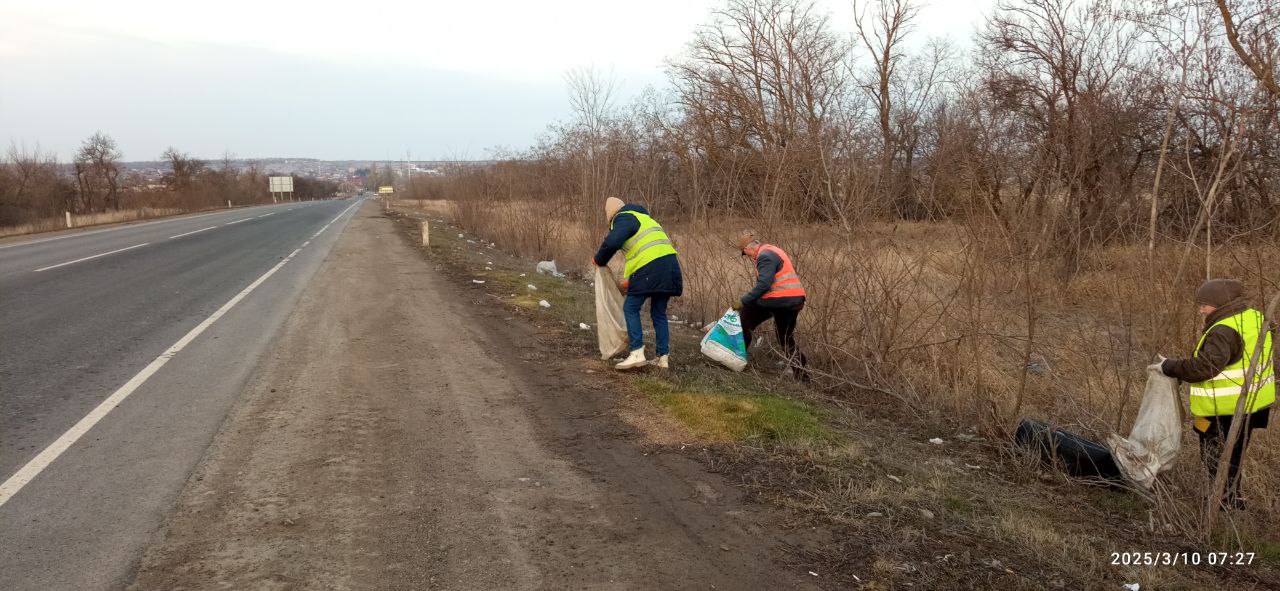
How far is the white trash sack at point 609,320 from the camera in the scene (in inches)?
294

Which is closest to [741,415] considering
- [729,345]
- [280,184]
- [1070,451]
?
[729,345]

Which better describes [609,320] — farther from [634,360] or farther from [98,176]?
[98,176]

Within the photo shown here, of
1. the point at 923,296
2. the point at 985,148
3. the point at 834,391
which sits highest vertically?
the point at 985,148

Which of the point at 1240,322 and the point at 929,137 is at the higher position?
the point at 929,137

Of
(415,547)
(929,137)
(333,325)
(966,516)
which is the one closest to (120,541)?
(415,547)

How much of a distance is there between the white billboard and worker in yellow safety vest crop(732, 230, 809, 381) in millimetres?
101616

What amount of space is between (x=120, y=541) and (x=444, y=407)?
254 centimetres

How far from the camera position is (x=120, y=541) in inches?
140

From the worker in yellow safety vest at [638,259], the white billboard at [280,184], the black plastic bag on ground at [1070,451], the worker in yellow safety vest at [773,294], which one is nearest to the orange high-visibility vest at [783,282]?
the worker in yellow safety vest at [773,294]

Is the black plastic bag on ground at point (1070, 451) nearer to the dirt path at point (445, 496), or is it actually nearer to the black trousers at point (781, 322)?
the black trousers at point (781, 322)

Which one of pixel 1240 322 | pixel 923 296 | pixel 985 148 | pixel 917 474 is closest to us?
pixel 1240 322

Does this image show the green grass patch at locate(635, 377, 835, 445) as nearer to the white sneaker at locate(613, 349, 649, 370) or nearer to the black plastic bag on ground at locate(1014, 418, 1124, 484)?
the white sneaker at locate(613, 349, 649, 370)

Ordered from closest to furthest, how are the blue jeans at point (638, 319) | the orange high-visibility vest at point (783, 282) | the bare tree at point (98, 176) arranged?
the blue jeans at point (638, 319) < the orange high-visibility vest at point (783, 282) < the bare tree at point (98, 176)

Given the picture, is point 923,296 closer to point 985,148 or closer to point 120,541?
point 985,148
